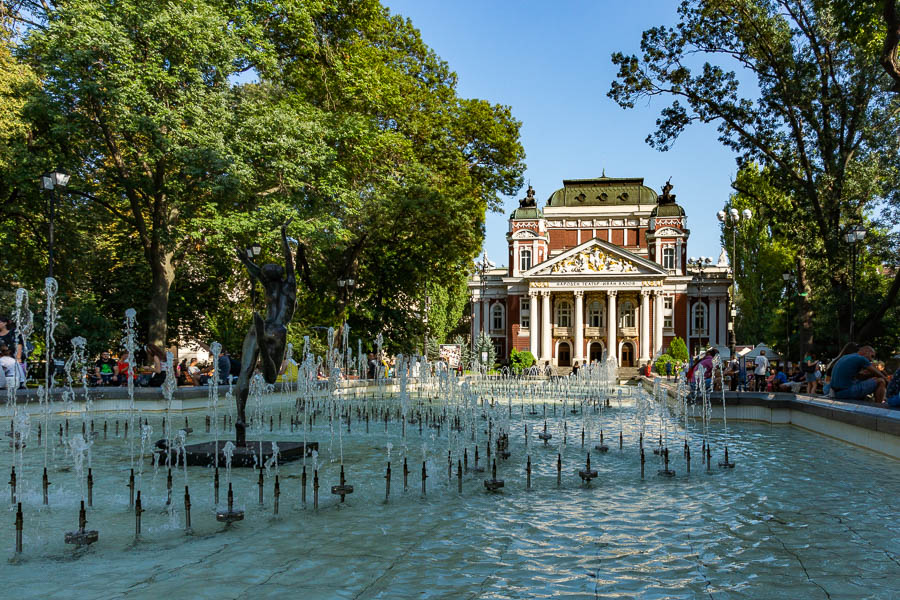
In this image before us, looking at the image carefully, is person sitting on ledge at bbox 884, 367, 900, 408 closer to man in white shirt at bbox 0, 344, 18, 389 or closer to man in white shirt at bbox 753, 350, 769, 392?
man in white shirt at bbox 753, 350, 769, 392

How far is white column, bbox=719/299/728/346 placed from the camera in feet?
194

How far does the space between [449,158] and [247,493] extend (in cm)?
2110

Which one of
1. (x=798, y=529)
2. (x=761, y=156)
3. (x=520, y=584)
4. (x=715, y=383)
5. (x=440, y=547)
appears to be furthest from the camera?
(x=761, y=156)

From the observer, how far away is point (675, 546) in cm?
510

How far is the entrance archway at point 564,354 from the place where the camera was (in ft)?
201

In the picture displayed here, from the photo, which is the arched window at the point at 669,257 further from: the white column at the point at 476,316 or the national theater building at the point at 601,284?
the white column at the point at 476,316

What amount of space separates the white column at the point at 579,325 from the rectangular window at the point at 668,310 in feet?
24.4

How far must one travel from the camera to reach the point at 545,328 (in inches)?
2338

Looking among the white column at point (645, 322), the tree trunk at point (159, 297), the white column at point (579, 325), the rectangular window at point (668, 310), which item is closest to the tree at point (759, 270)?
the white column at point (645, 322)

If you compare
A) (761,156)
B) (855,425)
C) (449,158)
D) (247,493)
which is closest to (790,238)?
(761,156)

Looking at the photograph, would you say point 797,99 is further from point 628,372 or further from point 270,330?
point 628,372

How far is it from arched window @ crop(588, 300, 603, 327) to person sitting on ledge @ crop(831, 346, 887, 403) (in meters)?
49.9

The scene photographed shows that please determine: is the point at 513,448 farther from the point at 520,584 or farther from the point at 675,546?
the point at 520,584

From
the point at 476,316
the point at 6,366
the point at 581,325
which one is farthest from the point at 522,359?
the point at 6,366
